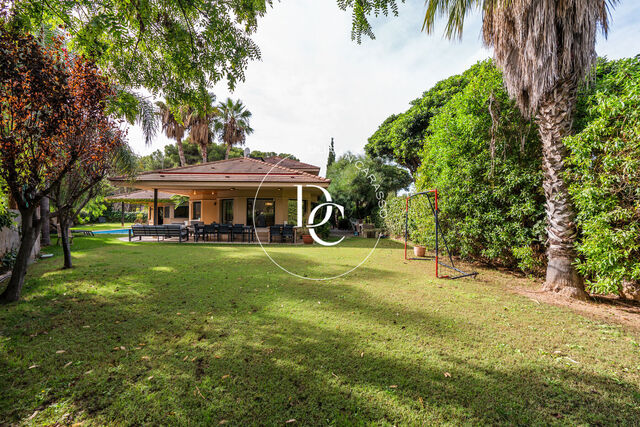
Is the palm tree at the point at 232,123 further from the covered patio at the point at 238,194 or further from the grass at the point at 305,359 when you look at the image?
Answer: the grass at the point at 305,359

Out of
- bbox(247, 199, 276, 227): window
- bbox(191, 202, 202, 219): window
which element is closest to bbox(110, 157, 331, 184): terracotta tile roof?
bbox(247, 199, 276, 227): window

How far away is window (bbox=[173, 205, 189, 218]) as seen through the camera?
2688cm

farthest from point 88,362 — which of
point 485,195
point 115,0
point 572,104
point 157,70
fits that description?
point 572,104

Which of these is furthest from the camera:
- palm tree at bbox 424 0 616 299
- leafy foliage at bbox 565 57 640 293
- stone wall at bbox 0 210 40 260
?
stone wall at bbox 0 210 40 260

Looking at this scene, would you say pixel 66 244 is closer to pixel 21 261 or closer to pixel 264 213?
pixel 21 261

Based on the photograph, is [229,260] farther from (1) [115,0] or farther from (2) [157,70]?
(1) [115,0]

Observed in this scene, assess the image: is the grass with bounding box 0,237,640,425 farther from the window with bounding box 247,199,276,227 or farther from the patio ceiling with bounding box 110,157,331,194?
the window with bounding box 247,199,276,227

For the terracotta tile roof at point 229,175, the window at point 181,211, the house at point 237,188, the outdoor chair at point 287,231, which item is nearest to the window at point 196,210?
the house at point 237,188

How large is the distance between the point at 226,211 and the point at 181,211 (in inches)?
441

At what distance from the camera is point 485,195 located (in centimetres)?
737

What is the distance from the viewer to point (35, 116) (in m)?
4.23

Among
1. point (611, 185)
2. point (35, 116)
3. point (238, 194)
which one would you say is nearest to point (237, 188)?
point (238, 194)

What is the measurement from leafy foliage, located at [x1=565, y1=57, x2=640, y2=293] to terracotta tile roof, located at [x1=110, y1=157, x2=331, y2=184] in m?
10.8

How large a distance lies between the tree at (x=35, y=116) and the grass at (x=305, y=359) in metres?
2.04
